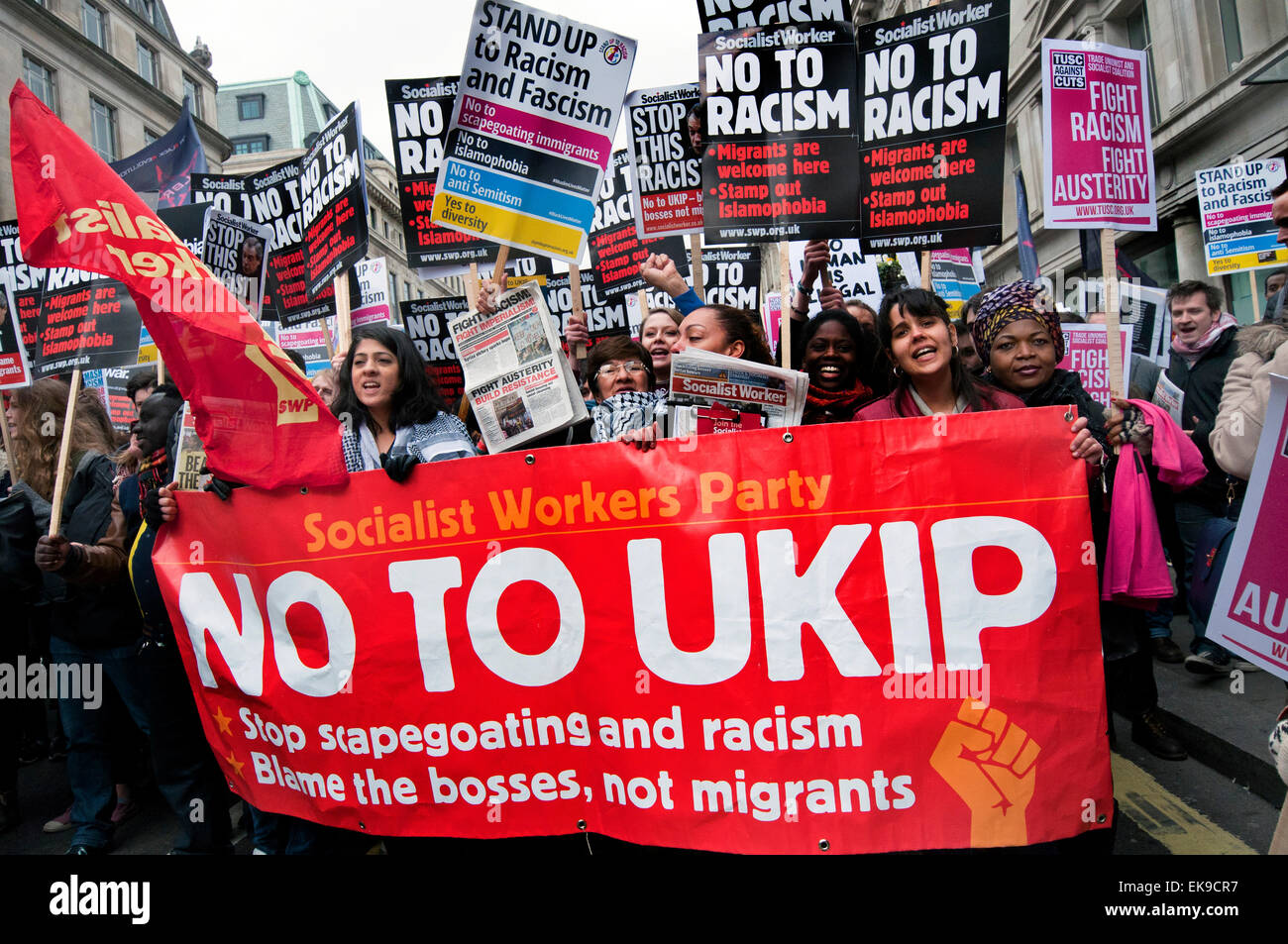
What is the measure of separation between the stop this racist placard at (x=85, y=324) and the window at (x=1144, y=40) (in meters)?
17.2

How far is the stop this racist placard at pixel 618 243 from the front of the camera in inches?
261

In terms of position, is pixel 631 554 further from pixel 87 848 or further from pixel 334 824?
pixel 87 848

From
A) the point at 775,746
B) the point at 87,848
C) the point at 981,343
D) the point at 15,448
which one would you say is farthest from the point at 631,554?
the point at 15,448

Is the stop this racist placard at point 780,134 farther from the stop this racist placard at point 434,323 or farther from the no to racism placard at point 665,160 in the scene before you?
the stop this racist placard at point 434,323

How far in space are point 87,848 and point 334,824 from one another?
5.59 feet

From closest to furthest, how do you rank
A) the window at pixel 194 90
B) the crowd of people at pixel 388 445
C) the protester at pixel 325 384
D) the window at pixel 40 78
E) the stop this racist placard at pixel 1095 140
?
the crowd of people at pixel 388 445 → the stop this racist placard at pixel 1095 140 → the protester at pixel 325 384 → the window at pixel 40 78 → the window at pixel 194 90

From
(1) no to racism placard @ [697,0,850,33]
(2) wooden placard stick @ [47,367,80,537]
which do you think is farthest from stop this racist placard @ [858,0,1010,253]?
(2) wooden placard stick @ [47,367,80,537]

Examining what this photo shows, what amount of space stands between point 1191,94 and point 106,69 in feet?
103

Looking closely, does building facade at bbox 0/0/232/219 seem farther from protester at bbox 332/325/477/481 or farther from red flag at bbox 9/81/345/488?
protester at bbox 332/325/477/481

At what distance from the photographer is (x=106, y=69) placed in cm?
2859

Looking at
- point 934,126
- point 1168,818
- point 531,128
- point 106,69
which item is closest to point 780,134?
point 934,126

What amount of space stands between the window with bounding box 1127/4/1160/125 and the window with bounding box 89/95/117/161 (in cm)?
2893

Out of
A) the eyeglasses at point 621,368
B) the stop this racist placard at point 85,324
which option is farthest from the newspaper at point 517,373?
the stop this racist placard at point 85,324

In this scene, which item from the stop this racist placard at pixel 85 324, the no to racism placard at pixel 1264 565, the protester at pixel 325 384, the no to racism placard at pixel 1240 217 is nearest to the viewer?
the no to racism placard at pixel 1264 565
